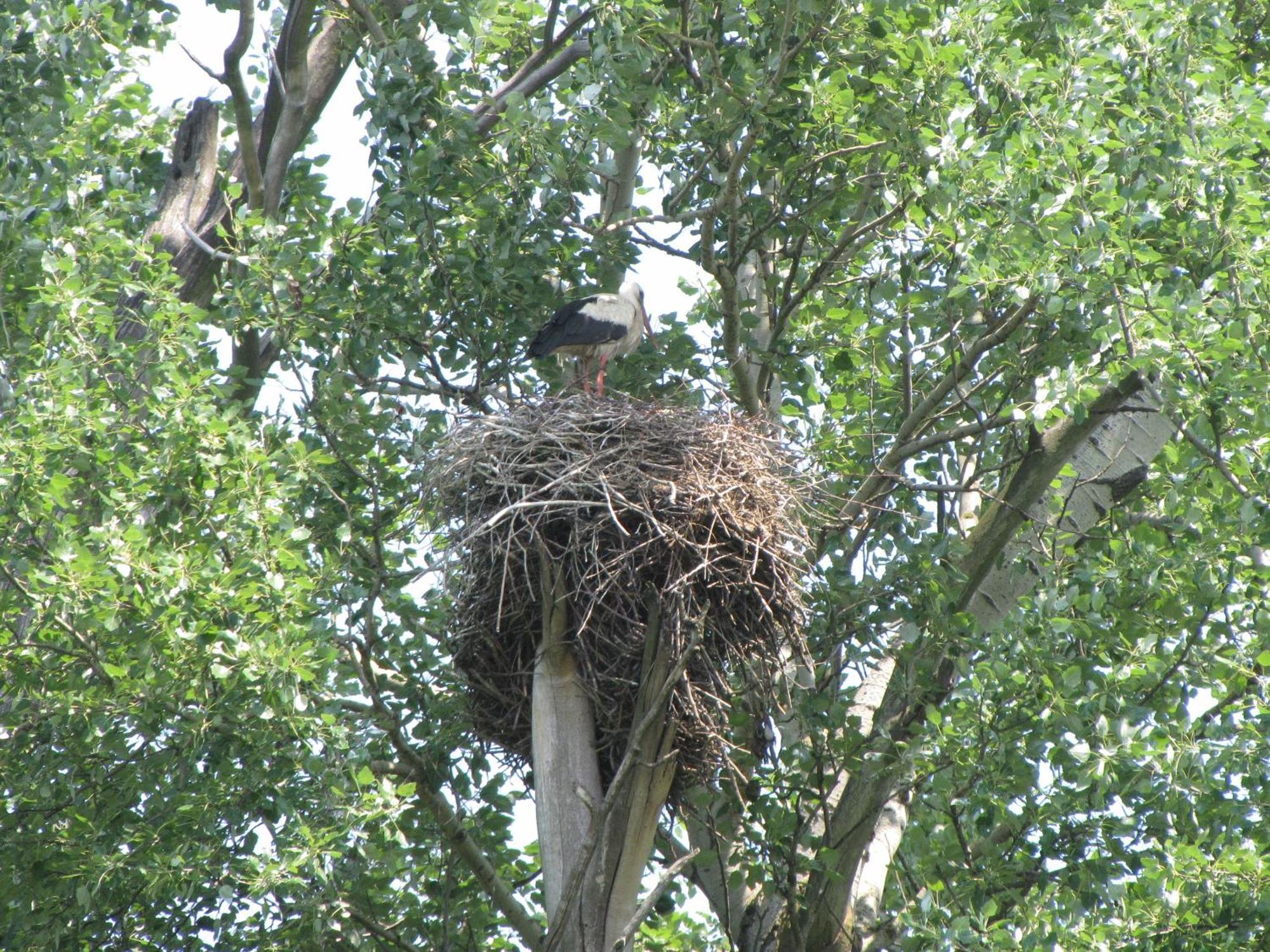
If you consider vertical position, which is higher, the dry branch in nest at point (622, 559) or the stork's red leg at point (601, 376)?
the stork's red leg at point (601, 376)

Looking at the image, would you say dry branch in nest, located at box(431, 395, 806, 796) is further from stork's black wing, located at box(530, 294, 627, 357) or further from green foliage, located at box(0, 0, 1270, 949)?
stork's black wing, located at box(530, 294, 627, 357)

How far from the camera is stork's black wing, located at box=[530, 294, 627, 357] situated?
7.56 meters

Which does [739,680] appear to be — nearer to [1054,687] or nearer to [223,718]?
[1054,687]

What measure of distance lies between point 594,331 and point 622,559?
8.82 ft

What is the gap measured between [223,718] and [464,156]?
2.78 meters


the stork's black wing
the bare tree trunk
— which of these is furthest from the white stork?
the bare tree trunk

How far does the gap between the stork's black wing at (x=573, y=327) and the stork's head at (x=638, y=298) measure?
426 millimetres

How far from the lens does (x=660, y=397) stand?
8016mm

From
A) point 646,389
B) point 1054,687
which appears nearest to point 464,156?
point 646,389

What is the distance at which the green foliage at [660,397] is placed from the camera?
559cm

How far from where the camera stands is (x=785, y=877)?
6492 mm

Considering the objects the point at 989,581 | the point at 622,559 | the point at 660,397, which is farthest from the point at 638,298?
the point at 622,559

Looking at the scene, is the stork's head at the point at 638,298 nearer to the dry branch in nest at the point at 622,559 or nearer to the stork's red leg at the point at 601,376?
the stork's red leg at the point at 601,376


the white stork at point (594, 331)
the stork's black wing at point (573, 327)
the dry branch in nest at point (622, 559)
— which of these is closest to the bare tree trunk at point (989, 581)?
the dry branch in nest at point (622, 559)
